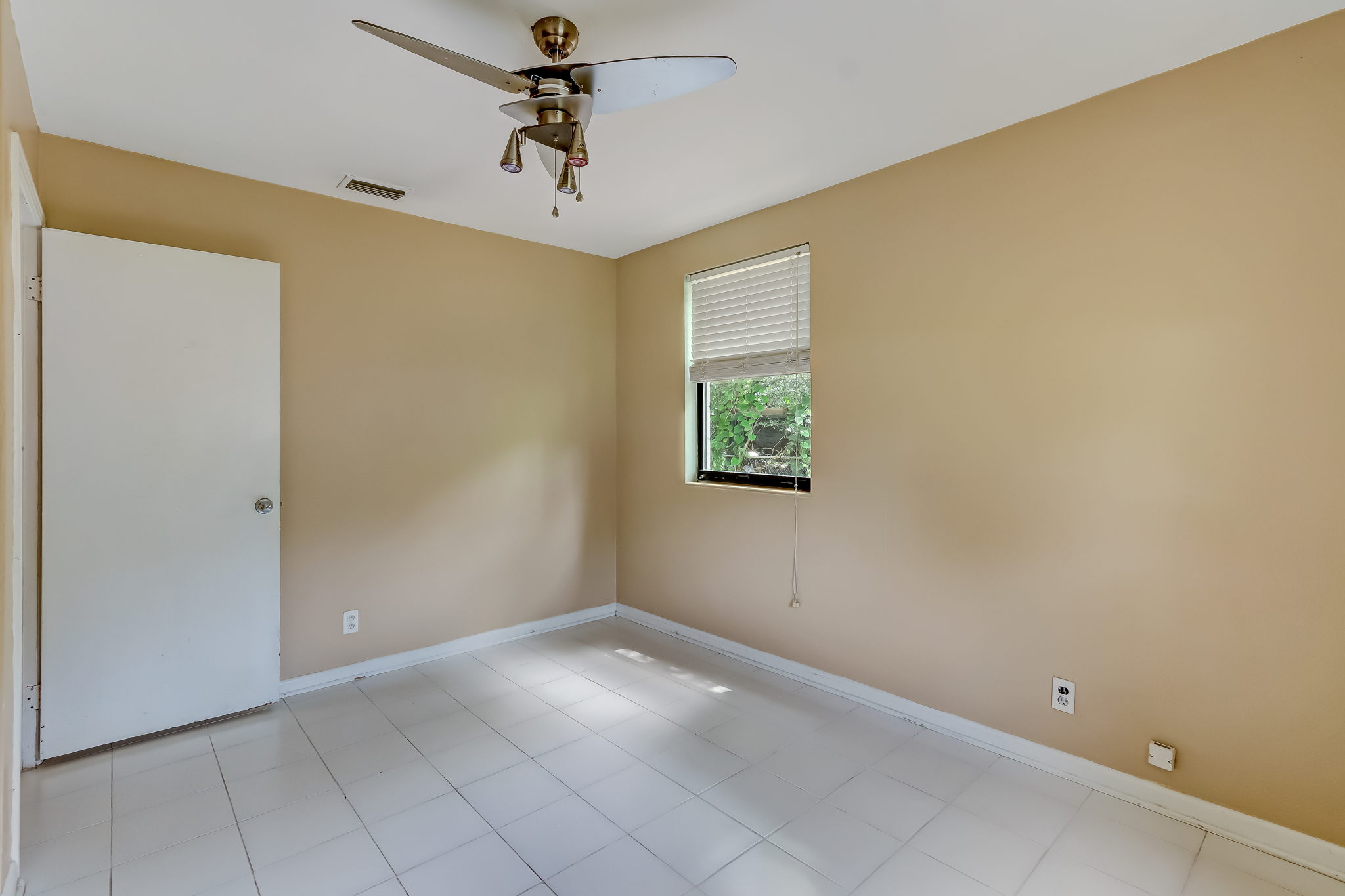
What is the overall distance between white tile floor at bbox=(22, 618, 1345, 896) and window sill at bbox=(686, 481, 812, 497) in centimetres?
104

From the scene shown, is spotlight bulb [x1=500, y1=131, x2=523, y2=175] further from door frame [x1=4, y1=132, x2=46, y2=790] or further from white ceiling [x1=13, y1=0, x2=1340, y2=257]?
door frame [x1=4, y1=132, x2=46, y2=790]

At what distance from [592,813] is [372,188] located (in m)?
3.00

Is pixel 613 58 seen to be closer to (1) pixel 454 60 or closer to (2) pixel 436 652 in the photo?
(1) pixel 454 60

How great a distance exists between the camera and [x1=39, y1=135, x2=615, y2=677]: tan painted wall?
9.46 feet

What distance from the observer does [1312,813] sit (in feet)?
6.08

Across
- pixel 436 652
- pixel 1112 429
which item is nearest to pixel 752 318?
pixel 1112 429

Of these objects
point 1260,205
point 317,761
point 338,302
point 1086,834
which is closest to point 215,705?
point 317,761

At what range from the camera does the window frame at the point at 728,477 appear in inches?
130

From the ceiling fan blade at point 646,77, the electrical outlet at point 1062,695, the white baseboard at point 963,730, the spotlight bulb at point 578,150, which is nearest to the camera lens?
the ceiling fan blade at point 646,77

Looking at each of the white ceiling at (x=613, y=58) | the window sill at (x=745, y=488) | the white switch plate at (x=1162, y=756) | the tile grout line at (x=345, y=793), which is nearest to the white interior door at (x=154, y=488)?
the tile grout line at (x=345, y=793)

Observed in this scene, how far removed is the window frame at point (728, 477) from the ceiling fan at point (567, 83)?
1.87m

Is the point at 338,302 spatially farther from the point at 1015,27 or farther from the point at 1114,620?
the point at 1114,620

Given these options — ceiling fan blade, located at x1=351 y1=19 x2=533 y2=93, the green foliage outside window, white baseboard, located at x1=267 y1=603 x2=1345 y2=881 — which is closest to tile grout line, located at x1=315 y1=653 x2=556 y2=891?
white baseboard, located at x1=267 y1=603 x2=1345 y2=881

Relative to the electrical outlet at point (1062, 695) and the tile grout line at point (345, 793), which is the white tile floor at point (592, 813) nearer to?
the tile grout line at point (345, 793)
